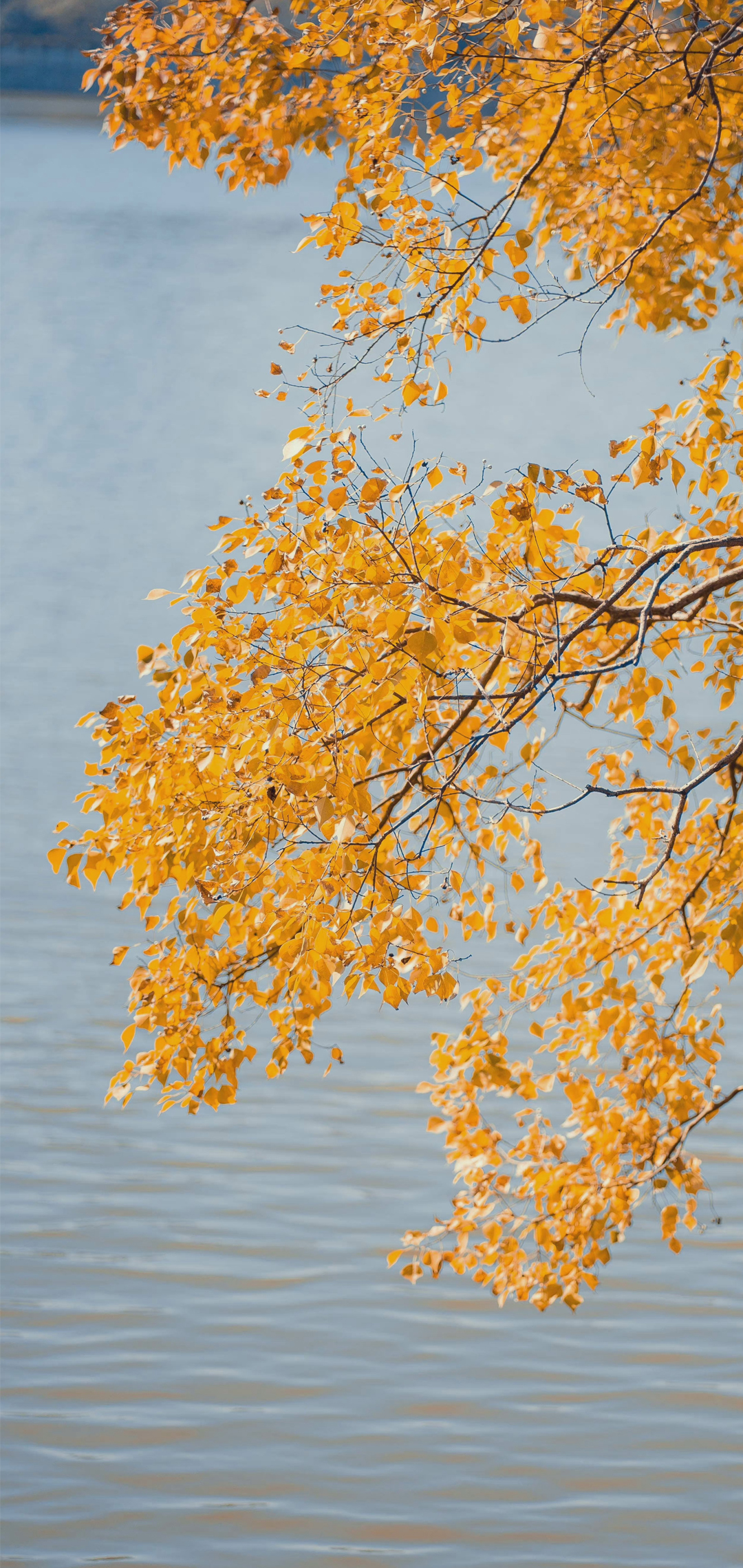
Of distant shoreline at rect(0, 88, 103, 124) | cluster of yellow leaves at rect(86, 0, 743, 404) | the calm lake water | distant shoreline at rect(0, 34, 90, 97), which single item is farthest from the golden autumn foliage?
distant shoreline at rect(0, 88, 103, 124)

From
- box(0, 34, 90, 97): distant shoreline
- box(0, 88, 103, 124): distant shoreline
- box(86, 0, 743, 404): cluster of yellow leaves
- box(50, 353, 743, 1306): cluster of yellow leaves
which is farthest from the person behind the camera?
box(0, 88, 103, 124): distant shoreline

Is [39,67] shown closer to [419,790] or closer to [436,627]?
[419,790]

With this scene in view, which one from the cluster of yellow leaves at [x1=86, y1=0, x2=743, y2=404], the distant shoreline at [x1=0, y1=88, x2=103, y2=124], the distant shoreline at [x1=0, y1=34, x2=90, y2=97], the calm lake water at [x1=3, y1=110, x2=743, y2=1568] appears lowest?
the calm lake water at [x1=3, y1=110, x2=743, y2=1568]

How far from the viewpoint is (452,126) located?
4.62 m

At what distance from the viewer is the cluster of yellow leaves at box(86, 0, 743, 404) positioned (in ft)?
13.7

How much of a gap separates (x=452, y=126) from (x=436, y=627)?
1838 millimetres

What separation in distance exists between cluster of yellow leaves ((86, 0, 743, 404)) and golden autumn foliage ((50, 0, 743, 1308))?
14mm

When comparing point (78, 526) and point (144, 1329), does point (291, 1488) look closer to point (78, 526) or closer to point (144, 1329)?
point (144, 1329)

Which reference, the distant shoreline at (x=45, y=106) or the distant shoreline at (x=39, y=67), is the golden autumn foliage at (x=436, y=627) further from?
the distant shoreline at (x=45, y=106)

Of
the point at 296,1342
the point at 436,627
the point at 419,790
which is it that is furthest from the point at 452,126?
the point at 296,1342

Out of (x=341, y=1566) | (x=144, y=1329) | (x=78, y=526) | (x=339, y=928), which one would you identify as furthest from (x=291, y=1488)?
(x=78, y=526)

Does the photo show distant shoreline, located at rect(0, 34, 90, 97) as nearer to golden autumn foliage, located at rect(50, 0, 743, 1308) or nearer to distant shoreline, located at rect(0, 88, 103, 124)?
distant shoreline, located at rect(0, 88, 103, 124)

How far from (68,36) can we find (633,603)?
7611 cm

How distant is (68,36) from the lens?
72250 millimetres
